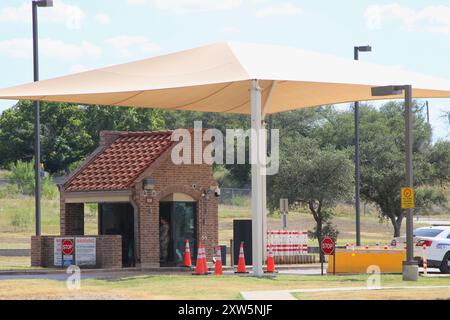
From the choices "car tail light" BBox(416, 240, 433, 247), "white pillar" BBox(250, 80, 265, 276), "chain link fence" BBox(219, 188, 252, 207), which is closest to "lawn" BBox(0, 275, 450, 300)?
"white pillar" BBox(250, 80, 265, 276)

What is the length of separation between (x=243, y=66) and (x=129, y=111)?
63187 millimetres

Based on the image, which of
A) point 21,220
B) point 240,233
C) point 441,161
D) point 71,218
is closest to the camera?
point 71,218

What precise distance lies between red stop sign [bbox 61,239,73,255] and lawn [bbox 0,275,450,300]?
5.54 m

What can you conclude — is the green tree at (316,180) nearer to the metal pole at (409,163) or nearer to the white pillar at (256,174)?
the white pillar at (256,174)

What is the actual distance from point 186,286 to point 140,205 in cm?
945

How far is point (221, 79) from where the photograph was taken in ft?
106

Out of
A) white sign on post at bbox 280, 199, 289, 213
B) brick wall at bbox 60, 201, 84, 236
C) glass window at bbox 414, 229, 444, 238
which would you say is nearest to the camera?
glass window at bbox 414, 229, 444, 238

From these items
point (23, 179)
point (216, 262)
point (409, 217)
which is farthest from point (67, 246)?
point (23, 179)

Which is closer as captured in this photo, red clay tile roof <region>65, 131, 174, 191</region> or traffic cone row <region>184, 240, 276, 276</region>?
traffic cone row <region>184, 240, 276, 276</region>

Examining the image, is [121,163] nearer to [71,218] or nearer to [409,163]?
[71,218]

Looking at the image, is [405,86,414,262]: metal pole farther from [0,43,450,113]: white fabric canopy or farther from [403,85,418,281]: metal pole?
[0,43,450,113]: white fabric canopy

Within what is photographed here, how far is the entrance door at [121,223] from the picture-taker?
3719cm

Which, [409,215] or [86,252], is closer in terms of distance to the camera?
[409,215]

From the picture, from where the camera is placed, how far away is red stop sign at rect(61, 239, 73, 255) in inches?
1399
